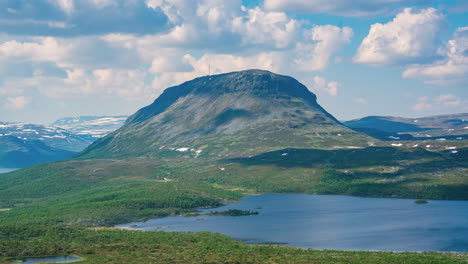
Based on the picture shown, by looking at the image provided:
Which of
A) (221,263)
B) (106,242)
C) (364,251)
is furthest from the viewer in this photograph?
(106,242)

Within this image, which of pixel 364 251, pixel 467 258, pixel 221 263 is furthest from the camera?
pixel 364 251

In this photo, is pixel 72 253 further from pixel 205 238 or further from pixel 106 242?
pixel 205 238

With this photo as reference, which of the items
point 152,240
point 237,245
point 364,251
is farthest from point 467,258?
point 152,240

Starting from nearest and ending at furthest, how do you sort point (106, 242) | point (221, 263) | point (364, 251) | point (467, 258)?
point (221, 263)
point (467, 258)
point (364, 251)
point (106, 242)

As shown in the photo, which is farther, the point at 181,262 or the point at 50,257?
the point at 50,257

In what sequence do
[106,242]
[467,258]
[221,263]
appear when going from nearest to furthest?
[221,263] → [467,258] → [106,242]

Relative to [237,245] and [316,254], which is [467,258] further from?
[237,245]

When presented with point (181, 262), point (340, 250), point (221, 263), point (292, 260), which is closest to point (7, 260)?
point (181, 262)

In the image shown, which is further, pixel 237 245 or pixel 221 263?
pixel 237 245
